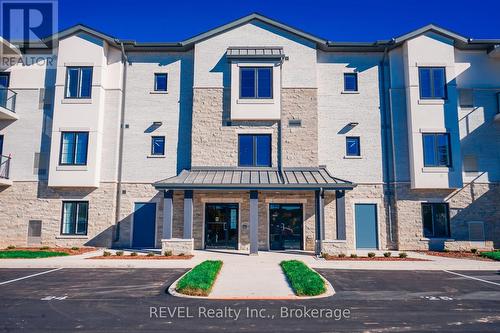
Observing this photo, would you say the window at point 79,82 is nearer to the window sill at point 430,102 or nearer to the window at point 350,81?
the window at point 350,81

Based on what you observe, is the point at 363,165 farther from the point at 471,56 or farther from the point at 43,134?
the point at 43,134

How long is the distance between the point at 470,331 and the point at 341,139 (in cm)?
1487

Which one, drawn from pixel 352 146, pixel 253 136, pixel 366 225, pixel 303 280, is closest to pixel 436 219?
pixel 366 225

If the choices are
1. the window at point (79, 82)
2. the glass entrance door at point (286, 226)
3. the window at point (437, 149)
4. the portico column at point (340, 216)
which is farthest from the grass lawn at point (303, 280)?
the window at point (79, 82)

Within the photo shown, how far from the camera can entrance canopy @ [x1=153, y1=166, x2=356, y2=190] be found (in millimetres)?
17062

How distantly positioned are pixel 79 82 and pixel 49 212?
283 inches

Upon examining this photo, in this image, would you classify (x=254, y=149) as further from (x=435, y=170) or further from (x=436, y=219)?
(x=436, y=219)

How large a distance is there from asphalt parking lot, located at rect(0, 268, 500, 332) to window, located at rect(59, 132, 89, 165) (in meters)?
9.39

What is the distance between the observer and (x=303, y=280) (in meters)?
10.0

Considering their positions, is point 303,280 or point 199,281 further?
point 303,280

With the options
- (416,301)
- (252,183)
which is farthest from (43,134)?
(416,301)

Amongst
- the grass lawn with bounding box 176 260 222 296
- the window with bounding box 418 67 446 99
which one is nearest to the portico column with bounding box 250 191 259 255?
the grass lawn with bounding box 176 260 222 296

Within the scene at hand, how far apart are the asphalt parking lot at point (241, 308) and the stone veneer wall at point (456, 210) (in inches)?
321

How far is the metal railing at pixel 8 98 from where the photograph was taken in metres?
20.6
